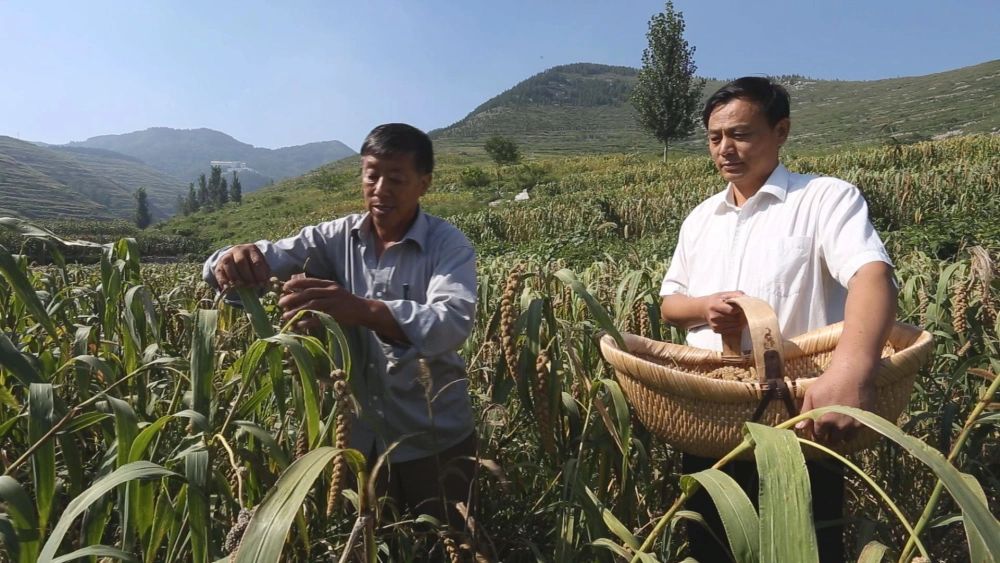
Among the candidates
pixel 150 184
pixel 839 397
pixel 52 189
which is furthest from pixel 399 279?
pixel 150 184

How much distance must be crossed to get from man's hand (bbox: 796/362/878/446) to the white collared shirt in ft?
0.74

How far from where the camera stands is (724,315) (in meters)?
1.22

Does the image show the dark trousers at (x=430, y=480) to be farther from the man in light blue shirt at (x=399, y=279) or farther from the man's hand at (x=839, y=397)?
the man's hand at (x=839, y=397)

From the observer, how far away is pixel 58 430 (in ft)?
2.98

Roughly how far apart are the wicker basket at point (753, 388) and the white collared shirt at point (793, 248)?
0.08 metres

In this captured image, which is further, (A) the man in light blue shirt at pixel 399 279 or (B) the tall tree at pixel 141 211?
(B) the tall tree at pixel 141 211

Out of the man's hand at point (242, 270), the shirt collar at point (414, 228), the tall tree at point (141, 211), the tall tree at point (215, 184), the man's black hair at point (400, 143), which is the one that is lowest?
the man's hand at point (242, 270)

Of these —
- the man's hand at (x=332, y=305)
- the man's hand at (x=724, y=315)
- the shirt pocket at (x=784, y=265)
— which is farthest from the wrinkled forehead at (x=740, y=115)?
the man's hand at (x=332, y=305)

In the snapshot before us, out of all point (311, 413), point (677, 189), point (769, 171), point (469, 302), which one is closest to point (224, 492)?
point (311, 413)

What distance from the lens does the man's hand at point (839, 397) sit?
893 millimetres

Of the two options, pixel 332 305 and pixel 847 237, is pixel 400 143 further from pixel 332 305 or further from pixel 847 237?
pixel 847 237

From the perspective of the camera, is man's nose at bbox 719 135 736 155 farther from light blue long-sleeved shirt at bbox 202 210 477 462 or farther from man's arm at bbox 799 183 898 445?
light blue long-sleeved shirt at bbox 202 210 477 462

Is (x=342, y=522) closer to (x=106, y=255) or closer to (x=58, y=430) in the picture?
(x=58, y=430)

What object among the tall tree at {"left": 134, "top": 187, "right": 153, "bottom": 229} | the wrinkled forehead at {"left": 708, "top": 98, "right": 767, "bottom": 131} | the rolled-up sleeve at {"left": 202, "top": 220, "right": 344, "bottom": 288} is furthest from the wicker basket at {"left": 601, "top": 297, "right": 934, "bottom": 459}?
the tall tree at {"left": 134, "top": 187, "right": 153, "bottom": 229}
